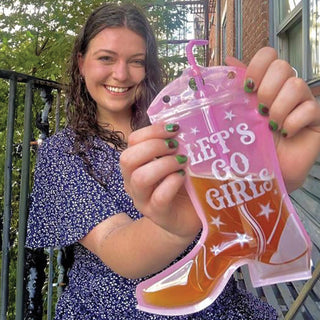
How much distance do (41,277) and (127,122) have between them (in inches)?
30.3

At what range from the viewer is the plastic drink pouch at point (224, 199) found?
2.50ft

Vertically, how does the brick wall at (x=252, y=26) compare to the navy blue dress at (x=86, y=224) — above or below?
above

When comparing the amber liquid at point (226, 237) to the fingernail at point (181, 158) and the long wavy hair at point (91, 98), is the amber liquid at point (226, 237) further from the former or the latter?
the long wavy hair at point (91, 98)

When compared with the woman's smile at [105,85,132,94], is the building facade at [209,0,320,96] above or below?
above

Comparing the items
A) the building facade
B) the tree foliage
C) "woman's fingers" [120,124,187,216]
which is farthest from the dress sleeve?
the building facade

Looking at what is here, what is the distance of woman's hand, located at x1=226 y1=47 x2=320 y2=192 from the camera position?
74 cm

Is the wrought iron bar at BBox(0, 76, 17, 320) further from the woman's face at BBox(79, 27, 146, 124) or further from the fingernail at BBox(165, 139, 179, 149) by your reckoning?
the fingernail at BBox(165, 139, 179, 149)

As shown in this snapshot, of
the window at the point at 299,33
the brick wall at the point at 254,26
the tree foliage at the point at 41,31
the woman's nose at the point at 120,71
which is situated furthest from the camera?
the brick wall at the point at 254,26

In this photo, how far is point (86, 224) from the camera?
1.03 m

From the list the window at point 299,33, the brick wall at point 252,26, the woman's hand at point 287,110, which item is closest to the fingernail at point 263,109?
the woman's hand at point 287,110

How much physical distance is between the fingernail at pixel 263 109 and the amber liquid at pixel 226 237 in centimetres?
12

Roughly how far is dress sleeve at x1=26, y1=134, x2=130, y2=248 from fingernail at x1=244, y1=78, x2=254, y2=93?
0.45m

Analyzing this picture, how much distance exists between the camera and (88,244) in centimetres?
104

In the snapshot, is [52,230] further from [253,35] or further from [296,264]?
[253,35]
